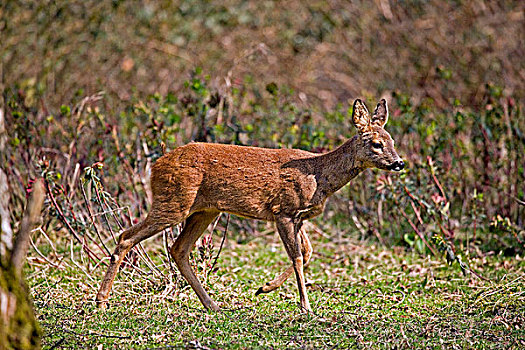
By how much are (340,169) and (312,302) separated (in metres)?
1.15

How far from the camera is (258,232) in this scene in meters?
8.59

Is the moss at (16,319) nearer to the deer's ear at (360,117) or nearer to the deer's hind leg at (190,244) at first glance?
the deer's hind leg at (190,244)

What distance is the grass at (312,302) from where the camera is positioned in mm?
4777

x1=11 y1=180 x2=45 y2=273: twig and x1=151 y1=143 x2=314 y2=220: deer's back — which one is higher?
x1=11 y1=180 x2=45 y2=273: twig

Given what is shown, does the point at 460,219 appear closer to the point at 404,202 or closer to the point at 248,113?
the point at 404,202

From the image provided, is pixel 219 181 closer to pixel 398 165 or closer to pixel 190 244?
pixel 190 244

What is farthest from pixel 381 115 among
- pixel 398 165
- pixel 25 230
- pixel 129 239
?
pixel 25 230

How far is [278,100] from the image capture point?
32.9ft

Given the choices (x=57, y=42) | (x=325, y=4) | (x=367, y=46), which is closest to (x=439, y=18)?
(x=367, y=46)

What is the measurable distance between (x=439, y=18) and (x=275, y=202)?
8.69 metres

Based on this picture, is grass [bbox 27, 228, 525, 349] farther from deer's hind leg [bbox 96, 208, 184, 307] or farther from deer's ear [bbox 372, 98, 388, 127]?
deer's ear [bbox 372, 98, 388, 127]

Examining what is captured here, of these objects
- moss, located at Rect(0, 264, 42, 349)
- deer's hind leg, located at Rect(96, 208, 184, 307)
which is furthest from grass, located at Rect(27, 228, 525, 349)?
moss, located at Rect(0, 264, 42, 349)

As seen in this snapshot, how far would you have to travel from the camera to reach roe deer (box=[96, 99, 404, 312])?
5.57 meters

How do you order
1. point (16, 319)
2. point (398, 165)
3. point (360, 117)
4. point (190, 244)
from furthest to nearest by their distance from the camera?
point (190, 244)
point (360, 117)
point (398, 165)
point (16, 319)
